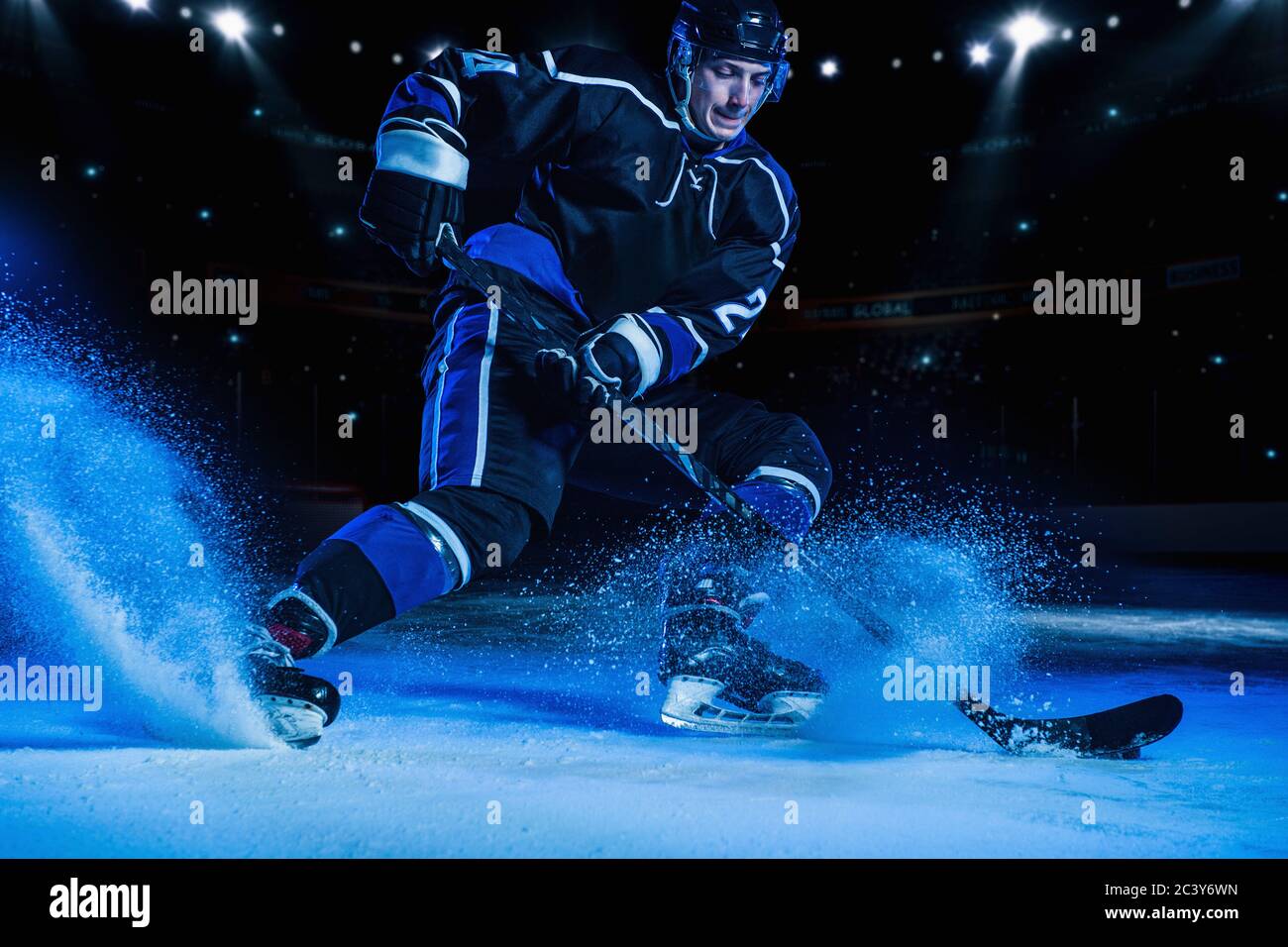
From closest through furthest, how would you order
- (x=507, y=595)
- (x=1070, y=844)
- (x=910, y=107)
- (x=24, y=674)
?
1. (x=1070, y=844)
2. (x=24, y=674)
3. (x=507, y=595)
4. (x=910, y=107)

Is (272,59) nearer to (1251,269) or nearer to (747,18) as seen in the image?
(747,18)

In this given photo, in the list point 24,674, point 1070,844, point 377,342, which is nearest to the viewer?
point 1070,844

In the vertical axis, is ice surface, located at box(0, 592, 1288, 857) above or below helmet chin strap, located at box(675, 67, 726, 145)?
below

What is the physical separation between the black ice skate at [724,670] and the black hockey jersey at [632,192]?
48 centimetres

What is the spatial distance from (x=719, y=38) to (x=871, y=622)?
1285mm

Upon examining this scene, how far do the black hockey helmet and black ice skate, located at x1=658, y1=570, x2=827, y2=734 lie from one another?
102 cm

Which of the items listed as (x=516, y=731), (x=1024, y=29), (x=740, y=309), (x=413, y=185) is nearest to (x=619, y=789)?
(x=516, y=731)

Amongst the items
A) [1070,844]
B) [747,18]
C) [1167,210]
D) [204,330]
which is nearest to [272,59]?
[204,330]

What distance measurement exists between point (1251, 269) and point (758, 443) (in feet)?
25.9

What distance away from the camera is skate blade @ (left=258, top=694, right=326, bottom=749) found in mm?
1670

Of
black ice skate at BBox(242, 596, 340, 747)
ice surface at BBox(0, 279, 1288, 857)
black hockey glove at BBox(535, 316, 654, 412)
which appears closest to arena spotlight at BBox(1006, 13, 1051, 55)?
ice surface at BBox(0, 279, 1288, 857)

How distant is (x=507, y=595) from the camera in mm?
4445

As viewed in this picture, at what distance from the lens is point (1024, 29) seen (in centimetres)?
612

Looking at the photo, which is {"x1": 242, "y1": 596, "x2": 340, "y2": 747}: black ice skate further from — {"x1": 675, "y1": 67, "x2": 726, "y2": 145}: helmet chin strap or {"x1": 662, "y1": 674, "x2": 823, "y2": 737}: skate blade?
{"x1": 675, "y1": 67, "x2": 726, "y2": 145}: helmet chin strap
